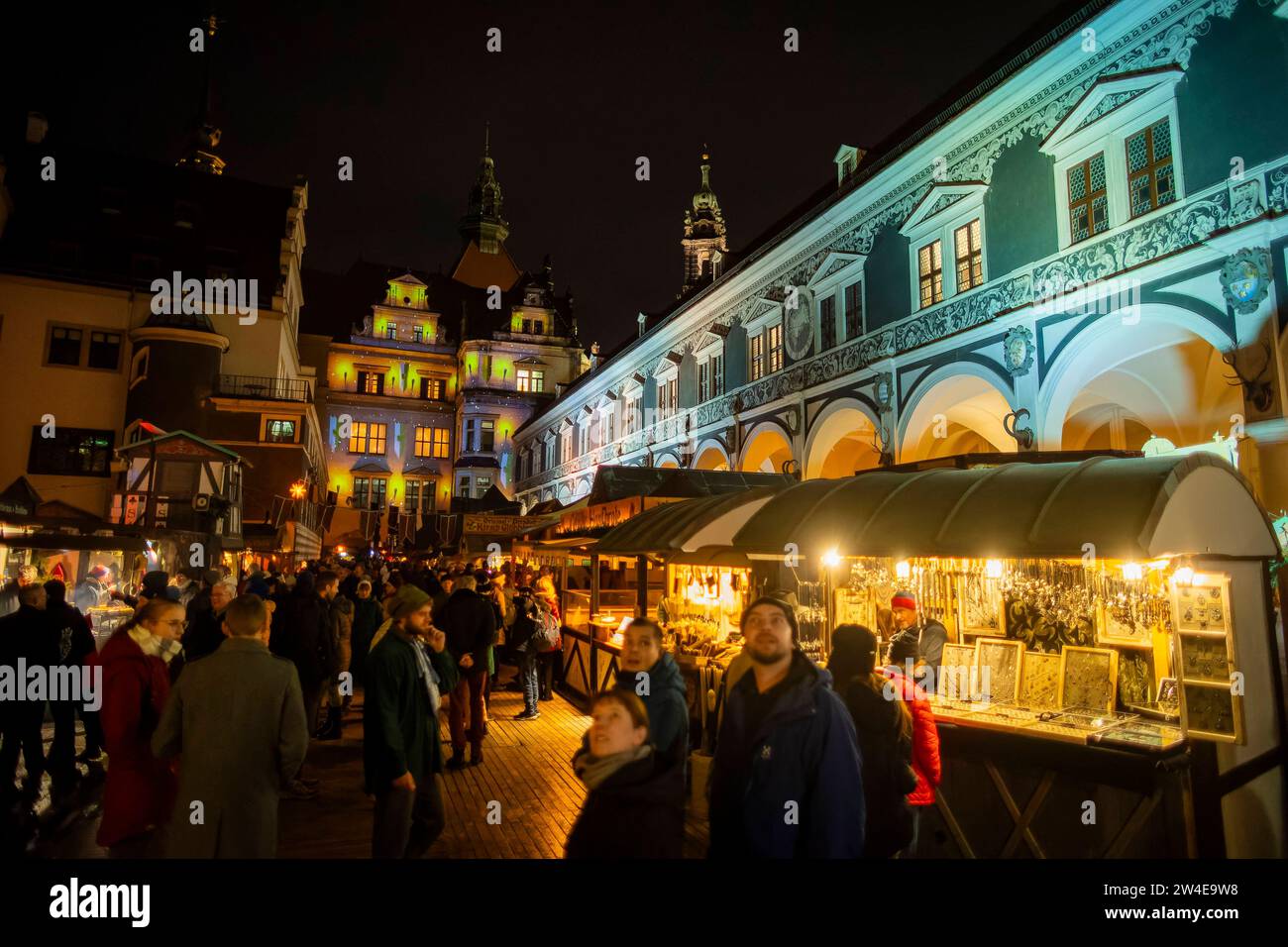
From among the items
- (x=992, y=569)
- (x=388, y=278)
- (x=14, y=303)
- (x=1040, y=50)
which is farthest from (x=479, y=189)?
(x=992, y=569)

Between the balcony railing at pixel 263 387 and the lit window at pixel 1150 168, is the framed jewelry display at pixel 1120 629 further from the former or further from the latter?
the balcony railing at pixel 263 387

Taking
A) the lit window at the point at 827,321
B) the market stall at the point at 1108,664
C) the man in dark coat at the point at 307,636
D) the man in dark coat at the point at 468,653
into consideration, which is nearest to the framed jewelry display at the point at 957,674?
the market stall at the point at 1108,664

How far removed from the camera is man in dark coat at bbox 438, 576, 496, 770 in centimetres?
835

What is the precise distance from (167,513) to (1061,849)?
17.2 metres

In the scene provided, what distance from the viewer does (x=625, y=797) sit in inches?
116

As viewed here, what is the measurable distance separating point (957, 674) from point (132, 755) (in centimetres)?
765

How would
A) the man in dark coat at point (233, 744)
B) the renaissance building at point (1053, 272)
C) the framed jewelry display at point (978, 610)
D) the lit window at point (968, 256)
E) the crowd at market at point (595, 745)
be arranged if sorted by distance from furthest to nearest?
the lit window at point (968, 256) → the renaissance building at point (1053, 272) → the framed jewelry display at point (978, 610) → the man in dark coat at point (233, 744) → the crowd at market at point (595, 745)

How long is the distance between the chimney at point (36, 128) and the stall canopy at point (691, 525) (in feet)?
127

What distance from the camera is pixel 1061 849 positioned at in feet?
17.4

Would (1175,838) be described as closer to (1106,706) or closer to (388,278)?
(1106,706)

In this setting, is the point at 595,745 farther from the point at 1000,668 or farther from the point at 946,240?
the point at 946,240

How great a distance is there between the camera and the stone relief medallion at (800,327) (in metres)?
18.9

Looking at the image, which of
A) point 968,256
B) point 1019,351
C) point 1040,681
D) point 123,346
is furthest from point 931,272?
point 123,346

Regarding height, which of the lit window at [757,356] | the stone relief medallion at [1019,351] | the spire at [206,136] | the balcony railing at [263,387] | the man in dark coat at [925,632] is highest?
the spire at [206,136]
